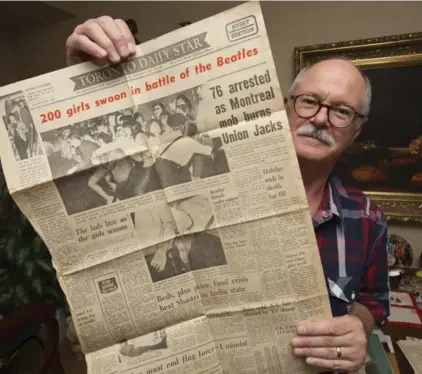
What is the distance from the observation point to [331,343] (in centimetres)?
52

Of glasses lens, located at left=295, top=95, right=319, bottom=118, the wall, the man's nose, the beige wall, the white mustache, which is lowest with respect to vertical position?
the white mustache

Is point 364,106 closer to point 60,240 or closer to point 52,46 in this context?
point 60,240

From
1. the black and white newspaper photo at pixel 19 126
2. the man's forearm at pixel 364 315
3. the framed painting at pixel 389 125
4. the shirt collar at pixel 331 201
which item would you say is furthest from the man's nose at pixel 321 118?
the framed painting at pixel 389 125

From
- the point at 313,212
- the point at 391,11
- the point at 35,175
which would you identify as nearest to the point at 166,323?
the point at 35,175

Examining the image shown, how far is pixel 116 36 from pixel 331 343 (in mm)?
513

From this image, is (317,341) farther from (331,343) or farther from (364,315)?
(364,315)

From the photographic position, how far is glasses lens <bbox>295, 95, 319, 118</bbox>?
2.31ft

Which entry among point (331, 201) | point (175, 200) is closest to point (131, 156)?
point (175, 200)

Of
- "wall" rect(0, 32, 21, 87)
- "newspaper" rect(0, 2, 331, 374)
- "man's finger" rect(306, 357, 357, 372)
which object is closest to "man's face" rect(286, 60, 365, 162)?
"newspaper" rect(0, 2, 331, 374)

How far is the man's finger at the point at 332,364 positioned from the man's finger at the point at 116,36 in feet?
1.60

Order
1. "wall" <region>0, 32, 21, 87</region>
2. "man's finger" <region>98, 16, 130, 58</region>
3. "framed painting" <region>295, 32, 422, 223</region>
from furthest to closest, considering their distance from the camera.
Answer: "wall" <region>0, 32, 21, 87</region> < "framed painting" <region>295, 32, 422, 223</region> < "man's finger" <region>98, 16, 130, 58</region>

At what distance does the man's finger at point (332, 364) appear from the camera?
51 cm

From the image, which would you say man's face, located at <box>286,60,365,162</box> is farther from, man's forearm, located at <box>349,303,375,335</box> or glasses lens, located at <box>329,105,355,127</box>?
man's forearm, located at <box>349,303,375,335</box>

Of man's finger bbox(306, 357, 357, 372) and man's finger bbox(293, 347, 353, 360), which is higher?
man's finger bbox(293, 347, 353, 360)
